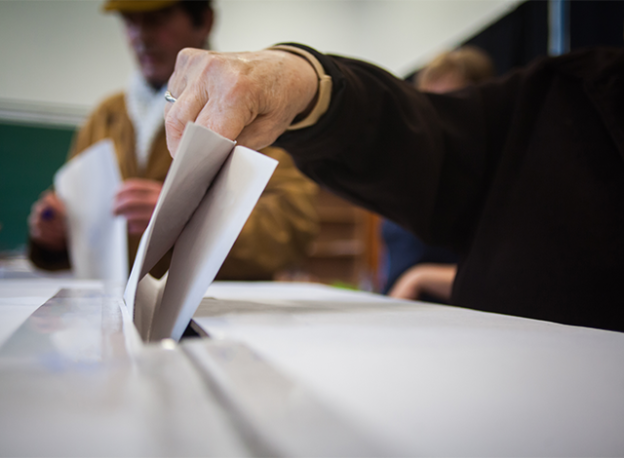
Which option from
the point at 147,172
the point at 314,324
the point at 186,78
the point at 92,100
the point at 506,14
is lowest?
the point at 92,100

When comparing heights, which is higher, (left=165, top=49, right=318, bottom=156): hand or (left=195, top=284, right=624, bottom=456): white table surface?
(left=165, top=49, right=318, bottom=156): hand

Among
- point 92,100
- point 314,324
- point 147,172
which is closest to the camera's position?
point 314,324

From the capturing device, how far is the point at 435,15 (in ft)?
9.50

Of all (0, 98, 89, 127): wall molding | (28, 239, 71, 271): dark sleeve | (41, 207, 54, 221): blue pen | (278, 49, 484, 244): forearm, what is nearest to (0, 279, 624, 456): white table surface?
(278, 49, 484, 244): forearm

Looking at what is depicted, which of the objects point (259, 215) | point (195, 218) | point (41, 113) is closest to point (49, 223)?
point (259, 215)

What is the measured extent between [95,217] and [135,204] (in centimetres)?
12

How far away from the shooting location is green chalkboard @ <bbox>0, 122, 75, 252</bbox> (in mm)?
2641

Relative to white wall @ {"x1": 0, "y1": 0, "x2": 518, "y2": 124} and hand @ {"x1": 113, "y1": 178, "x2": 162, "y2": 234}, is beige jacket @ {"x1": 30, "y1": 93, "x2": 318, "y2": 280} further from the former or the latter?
white wall @ {"x1": 0, "y1": 0, "x2": 518, "y2": 124}

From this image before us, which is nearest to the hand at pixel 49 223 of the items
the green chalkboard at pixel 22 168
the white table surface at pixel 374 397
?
the white table surface at pixel 374 397

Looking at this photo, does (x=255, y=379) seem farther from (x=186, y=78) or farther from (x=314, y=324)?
(x=186, y=78)

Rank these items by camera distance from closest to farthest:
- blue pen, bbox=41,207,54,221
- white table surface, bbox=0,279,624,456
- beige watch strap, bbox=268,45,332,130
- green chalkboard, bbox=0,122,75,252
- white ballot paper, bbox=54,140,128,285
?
1. white table surface, bbox=0,279,624,456
2. beige watch strap, bbox=268,45,332,130
3. white ballot paper, bbox=54,140,128,285
4. blue pen, bbox=41,207,54,221
5. green chalkboard, bbox=0,122,75,252

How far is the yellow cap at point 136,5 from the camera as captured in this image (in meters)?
1.00

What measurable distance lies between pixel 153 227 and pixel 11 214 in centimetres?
297

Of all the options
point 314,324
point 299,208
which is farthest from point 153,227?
point 299,208
